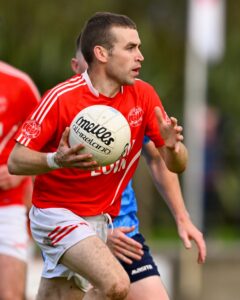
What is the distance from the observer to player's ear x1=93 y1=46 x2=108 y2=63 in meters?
8.48

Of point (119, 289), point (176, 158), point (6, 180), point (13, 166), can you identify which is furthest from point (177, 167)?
point (6, 180)

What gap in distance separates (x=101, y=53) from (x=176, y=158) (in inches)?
35.0

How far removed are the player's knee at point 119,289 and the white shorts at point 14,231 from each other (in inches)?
75.0

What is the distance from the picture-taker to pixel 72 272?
8461 millimetres

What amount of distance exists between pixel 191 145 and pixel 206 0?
10.6 feet

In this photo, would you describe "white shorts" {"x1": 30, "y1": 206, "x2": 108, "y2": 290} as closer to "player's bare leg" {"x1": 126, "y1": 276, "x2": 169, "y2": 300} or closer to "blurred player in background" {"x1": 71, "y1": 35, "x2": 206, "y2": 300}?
"blurred player in background" {"x1": 71, "y1": 35, "x2": 206, "y2": 300}

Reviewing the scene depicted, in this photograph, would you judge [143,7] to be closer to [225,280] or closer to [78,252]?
[225,280]

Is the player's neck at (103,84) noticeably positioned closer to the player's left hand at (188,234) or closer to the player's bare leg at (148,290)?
the player's left hand at (188,234)

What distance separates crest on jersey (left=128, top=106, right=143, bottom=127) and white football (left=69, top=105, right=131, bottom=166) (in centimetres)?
42

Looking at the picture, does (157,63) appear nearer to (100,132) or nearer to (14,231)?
(14,231)

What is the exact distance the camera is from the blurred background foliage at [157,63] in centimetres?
2394

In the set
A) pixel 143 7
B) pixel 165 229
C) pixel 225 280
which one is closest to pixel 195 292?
pixel 225 280

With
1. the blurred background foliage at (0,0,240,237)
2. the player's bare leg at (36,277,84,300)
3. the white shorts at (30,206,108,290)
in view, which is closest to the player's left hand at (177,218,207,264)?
the white shorts at (30,206,108,290)

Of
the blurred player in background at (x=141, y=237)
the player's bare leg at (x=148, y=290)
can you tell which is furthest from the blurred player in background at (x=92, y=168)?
the player's bare leg at (x=148, y=290)
